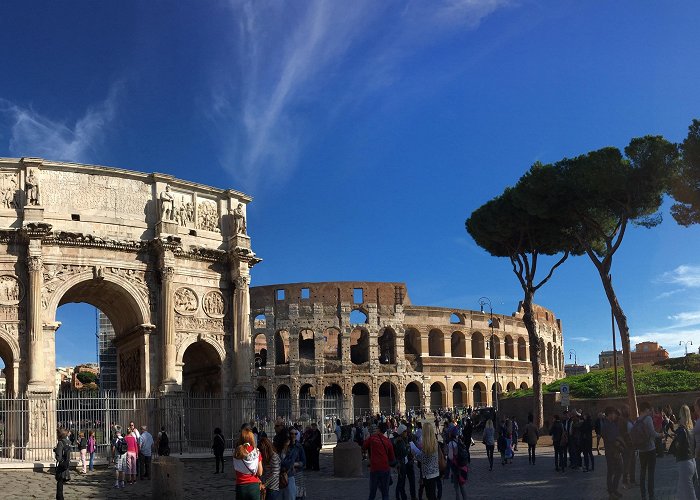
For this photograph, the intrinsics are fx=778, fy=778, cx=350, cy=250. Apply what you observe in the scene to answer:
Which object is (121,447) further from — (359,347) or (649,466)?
(359,347)

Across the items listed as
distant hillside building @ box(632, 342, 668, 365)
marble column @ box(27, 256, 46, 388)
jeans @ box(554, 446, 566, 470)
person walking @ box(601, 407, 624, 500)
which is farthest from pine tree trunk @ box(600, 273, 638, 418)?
distant hillside building @ box(632, 342, 668, 365)

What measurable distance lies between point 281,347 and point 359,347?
5.02 metres

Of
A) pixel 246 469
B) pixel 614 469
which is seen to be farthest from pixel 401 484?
pixel 246 469

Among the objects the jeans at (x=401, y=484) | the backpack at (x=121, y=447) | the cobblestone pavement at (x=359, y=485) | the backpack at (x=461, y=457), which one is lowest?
the cobblestone pavement at (x=359, y=485)

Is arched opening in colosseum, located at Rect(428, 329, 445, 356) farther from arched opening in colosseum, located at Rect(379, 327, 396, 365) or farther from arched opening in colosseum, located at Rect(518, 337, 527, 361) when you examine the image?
arched opening in colosseum, located at Rect(518, 337, 527, 361)

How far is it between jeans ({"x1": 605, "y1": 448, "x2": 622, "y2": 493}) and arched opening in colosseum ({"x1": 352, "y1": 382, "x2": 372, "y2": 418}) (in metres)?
35.3

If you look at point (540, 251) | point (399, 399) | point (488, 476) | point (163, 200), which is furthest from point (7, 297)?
point (399, 399)

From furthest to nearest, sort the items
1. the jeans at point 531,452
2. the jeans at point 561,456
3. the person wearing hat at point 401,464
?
1. the jeans at point 531,452
2. the jeans at point 561,456
3. the person wearing hat at point 401,464

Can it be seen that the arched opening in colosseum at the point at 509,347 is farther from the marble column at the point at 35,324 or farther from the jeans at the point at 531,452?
the marble column at the point at 35,324

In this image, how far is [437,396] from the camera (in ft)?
166

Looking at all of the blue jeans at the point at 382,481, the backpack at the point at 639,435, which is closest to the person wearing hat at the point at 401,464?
the blue jeans at the point at 382,481

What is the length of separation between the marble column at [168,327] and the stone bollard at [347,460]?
308 inches

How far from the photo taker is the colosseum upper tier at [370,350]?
46781mm

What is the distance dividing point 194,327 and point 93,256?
3.90m
